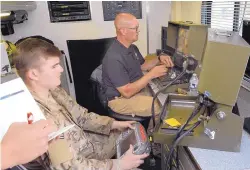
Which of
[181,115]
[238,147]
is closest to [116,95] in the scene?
[181,115]

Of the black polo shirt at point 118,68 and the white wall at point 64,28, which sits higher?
the white wall at point 64,28

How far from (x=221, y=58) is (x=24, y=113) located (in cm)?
75

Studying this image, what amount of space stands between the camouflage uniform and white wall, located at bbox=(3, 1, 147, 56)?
173cm

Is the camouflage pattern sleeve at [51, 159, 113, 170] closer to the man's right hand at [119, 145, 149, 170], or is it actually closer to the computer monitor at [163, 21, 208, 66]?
the man's right hand at [119, 145, 149, 170]

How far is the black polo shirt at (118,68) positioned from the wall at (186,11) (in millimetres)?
945

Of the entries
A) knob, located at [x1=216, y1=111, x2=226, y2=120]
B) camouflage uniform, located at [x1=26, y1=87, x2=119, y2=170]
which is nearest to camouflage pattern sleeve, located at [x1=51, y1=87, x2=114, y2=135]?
camouflage uniform, located at [x1=26, y1=87, x2=119, y2=170]

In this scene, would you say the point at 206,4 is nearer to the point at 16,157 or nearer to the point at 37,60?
the point at 37,60

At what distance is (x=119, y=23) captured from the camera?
197cm

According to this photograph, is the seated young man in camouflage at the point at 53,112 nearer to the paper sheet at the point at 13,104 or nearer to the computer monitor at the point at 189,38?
the paper sheet at the point at 13,104

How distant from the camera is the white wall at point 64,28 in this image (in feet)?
9.21

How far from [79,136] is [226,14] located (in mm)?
1856

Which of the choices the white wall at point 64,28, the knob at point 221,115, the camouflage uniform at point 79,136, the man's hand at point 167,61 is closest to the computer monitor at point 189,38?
the man's hand at point 167,61

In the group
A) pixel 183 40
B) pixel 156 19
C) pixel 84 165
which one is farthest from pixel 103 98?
pixel 156 19

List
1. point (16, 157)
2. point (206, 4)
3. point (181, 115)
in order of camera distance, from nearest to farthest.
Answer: point (16, 157), point (181, 115), point (206, 4)
